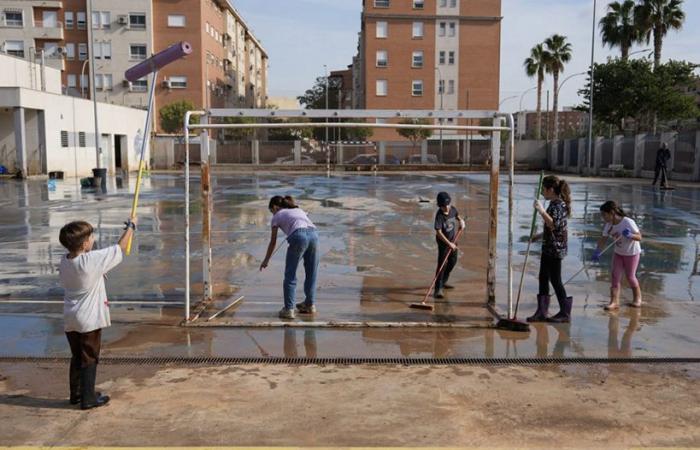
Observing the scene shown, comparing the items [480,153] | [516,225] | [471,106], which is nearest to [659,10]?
[480,153]

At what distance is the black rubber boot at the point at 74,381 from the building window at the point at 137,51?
64.4 metres

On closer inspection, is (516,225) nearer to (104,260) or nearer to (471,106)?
(104,260)

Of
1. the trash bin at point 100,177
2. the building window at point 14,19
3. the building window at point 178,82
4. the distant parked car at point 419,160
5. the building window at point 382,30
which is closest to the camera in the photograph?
the trash bin at point 100,177

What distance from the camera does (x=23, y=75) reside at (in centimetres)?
4366

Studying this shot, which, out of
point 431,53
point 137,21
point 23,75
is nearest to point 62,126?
point 23,75

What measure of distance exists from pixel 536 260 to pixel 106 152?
139ft

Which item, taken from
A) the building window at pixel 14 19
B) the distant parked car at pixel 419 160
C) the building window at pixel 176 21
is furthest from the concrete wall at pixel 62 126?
the building window at pixel 14 19

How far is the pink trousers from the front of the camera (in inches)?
313

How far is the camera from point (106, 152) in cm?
4844

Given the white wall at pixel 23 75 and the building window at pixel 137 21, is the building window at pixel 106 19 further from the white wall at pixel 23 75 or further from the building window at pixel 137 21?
the white wall at pixel 23 75

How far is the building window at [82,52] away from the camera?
221 feet

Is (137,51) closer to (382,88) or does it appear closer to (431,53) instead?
(382,88)

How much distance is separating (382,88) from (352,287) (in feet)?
207

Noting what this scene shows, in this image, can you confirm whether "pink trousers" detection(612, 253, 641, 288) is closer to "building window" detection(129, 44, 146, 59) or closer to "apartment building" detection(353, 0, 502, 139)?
"apartment building" detection(353, 0, 502, 139)
